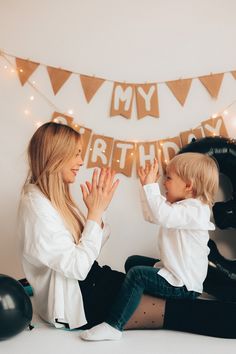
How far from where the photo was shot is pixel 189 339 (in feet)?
6.20

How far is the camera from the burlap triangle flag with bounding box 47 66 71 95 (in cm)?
274

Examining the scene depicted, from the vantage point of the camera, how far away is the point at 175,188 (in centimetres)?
212

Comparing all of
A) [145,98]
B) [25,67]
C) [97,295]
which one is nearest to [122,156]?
[145,98]

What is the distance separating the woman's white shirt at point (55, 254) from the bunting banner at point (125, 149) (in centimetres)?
86

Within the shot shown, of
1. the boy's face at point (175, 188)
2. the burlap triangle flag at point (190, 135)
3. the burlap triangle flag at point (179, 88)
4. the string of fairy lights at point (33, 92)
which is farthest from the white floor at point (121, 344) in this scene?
the burlap triangle flag at point (179, 88)

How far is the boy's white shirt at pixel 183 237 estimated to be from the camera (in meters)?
1.94

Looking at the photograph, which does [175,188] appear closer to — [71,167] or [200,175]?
[200,175]

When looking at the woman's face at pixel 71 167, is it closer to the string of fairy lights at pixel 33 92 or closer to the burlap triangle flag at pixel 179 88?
the string of fairy lights at pixel 33 92

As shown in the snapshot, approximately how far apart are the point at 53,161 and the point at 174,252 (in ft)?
2.24

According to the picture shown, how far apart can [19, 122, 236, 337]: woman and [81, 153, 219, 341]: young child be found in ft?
0.23

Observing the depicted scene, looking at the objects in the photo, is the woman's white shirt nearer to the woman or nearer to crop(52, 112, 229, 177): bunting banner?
the woman

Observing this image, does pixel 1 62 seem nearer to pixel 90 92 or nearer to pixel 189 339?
pixel 90 92

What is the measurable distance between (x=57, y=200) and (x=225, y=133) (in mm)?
1313

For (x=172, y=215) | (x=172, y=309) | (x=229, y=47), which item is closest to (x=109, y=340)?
(x=172, y=309)
